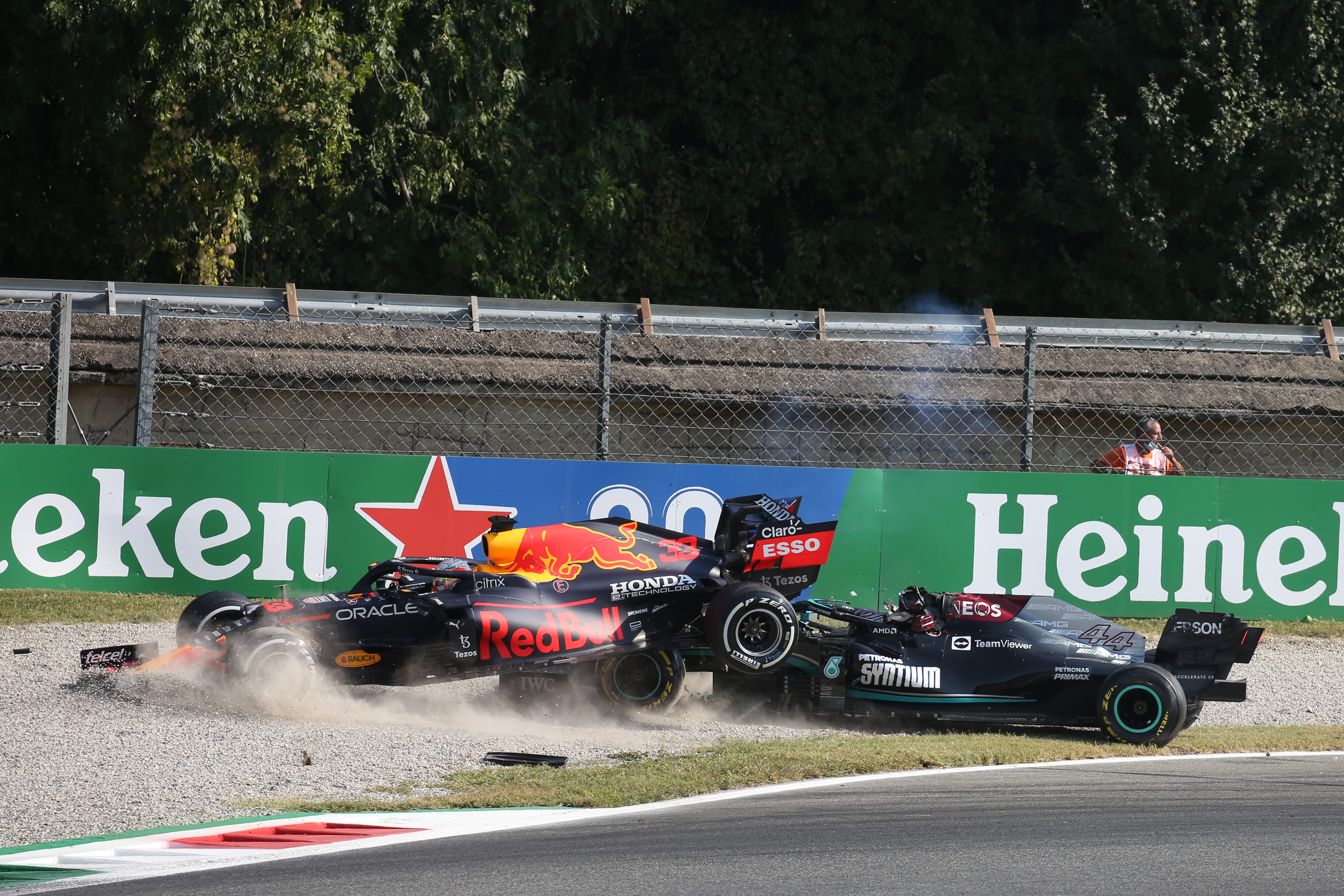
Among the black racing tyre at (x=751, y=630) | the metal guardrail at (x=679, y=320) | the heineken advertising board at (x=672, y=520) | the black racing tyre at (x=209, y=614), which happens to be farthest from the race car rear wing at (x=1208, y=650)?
the metal guardrail at (x=679, y=320)

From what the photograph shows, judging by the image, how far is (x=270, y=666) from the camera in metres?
7.93

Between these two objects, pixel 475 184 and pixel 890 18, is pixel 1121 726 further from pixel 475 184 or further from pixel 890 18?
pixel 890 18

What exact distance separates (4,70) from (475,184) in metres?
8.14

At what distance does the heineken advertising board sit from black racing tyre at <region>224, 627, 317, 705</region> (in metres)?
3.04

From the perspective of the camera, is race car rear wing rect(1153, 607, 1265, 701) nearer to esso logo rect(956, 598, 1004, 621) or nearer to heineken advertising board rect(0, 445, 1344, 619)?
esso logo rect(956, 598, 1004, 621)

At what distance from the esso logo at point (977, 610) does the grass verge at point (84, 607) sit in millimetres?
6065

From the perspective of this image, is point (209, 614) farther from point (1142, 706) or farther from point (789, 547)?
point (1142, 706)

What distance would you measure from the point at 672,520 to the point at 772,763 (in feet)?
14.6

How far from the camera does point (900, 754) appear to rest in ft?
24.4

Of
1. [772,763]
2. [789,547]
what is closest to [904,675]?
[789,547]

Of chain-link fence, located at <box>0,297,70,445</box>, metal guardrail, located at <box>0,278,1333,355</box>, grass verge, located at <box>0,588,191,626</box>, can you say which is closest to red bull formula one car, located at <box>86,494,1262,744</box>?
grass verge, located at <box>0,588,191,626</box>

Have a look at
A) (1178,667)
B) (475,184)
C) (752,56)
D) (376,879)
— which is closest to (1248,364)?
(1178,667)

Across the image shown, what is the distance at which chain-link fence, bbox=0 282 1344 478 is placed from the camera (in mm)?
13633

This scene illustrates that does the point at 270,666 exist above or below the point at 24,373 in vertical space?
below
